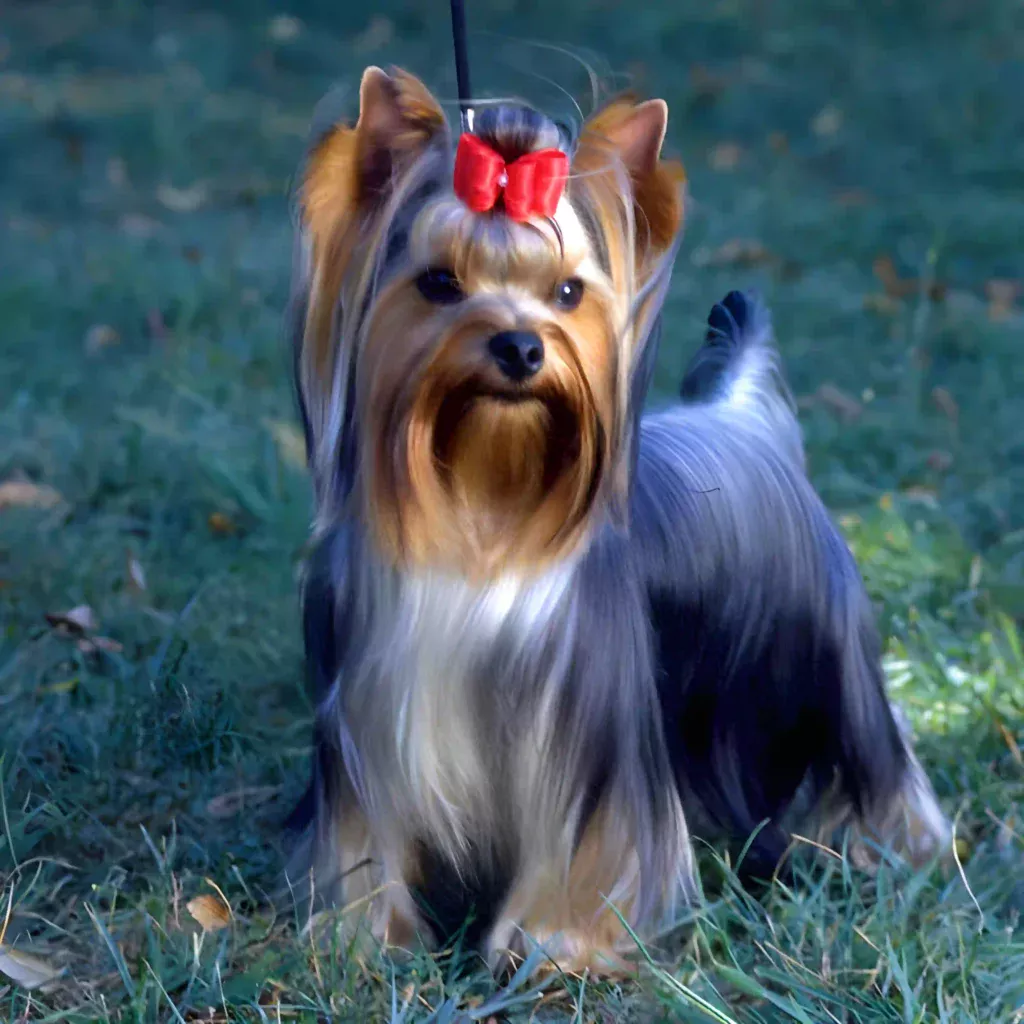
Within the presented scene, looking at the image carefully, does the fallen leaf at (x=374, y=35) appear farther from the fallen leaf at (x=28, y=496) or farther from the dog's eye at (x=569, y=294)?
the dog's eye at (x=569, y=294)

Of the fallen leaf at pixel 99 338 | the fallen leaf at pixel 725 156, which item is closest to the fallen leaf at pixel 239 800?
the fallen leaf at pixel 99 338

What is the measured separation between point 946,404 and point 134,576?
8.88 feet

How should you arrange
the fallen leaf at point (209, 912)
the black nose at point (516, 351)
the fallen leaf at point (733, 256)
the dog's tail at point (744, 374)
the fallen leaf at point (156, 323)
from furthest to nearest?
the fallen leaf at point (733, 256)
the fallen leaf at point (156, 323)
the dog's tail at point (744, 374)
the fallen leaf at point (209, 912)
the black nose at point (516, 351)

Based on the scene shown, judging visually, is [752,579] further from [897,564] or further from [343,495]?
[897,564]

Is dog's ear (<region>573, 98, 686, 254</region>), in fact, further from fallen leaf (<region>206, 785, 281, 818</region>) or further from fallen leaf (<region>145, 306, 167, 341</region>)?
fallen leaf (<region>145, 306, 167, 341</region>)

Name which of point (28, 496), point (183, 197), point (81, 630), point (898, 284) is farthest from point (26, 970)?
point (183, 197)

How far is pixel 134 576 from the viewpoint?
371 cm

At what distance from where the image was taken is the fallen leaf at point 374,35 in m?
10.3

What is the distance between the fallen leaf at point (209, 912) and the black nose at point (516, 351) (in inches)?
42.4

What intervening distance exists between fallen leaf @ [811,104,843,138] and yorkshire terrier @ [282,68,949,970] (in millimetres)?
6452

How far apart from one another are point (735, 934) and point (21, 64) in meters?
9.08

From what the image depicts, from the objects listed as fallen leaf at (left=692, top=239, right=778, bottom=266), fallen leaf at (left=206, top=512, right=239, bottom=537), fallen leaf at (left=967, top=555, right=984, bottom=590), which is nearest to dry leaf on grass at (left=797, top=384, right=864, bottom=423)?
fallen leaf at (left=967, top=555, right=984, bottom=590)

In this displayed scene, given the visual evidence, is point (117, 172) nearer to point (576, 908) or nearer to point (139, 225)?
point (139, 225)

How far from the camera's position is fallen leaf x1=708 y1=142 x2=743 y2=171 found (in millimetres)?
8146
